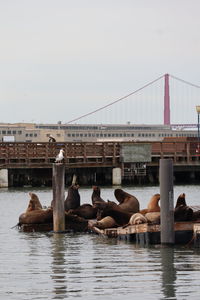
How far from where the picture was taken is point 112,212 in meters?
30.4

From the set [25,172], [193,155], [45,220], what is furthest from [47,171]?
[45,220]

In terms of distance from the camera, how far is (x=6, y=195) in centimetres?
5694

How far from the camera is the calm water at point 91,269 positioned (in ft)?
65.4

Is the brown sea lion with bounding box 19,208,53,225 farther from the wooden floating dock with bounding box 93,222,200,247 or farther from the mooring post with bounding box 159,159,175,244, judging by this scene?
the mooring post with bounding box 159,159,175,244

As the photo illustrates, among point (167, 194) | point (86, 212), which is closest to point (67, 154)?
point (86, 212)

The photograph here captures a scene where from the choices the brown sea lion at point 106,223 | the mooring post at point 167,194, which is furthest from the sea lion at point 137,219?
the mooring post at point 167,194

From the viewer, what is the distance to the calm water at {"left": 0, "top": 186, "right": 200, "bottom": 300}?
19.9 m

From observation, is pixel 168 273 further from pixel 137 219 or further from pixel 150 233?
pixel 137 219

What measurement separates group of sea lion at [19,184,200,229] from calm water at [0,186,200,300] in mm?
648

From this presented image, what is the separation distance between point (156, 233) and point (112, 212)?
12.0 ft

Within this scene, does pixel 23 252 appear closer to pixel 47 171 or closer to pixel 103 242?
pixel 103 242

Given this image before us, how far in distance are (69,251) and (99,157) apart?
42.6 m

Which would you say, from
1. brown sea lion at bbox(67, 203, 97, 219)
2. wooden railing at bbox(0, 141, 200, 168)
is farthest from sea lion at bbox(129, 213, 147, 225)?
wooden railing at bbox(0, 141, 200, 168)

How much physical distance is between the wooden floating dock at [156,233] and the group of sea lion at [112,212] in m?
0.37
